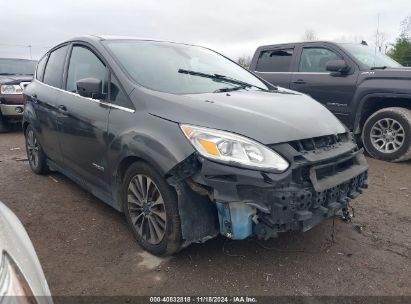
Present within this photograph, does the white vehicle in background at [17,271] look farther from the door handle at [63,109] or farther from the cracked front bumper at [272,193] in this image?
the door handle at [63,109]

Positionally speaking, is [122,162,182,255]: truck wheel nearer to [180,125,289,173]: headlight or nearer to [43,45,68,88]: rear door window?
[180,125,289,173]: headlight

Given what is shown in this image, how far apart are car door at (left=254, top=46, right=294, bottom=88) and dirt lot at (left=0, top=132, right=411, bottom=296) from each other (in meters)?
3.49

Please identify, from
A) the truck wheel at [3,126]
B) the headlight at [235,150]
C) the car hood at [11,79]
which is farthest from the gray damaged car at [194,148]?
the truck wheel at [3,126]

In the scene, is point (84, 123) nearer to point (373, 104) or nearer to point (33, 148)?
point (33, 148)

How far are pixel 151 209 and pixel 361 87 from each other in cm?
437

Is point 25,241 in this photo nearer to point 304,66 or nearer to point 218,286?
point 218,286

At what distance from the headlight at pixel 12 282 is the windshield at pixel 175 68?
198cm

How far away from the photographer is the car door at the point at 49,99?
4.24 m

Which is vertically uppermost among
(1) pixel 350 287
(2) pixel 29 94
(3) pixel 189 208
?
(2) pixel 29 94

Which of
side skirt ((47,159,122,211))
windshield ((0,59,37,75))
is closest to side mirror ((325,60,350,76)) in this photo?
side skirt ((47,159,122,211))

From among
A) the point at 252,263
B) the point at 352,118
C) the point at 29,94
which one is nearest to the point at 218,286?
the point at 252,263

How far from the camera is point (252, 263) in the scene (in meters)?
2.95

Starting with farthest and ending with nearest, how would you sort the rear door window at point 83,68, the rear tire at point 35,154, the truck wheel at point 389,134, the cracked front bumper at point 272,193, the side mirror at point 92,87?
1. the truck wheel at point 389,134
2. the rear tire at point 35,154
3. the rear door window at point 83,68
4. the side mirror at point 92,87
5. the cracked front bumper at point 272,193

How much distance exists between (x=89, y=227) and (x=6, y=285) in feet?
7.59
